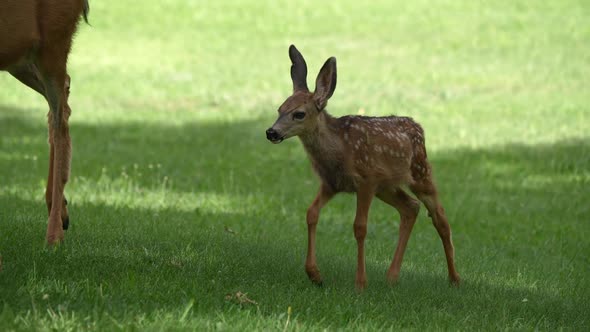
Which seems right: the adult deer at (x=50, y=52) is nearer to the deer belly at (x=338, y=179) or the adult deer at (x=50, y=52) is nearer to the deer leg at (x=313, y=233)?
the deer leg at (x=313, y=233)

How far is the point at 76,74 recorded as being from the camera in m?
23.1

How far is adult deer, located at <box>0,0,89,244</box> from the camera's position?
7.81m

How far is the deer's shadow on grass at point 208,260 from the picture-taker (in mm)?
6938

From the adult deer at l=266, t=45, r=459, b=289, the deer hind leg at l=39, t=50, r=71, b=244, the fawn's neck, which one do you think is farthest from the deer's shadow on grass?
the fawn's neck

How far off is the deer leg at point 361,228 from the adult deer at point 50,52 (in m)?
2.27

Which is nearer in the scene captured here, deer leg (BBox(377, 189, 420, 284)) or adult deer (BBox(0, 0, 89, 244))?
adult deer (BBox(0, 0, 89, 244))

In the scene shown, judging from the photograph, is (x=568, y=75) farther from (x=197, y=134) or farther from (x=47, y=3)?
(x=47, y=3)

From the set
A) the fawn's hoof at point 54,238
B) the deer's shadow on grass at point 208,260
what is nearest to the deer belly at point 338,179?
the deer's shadow on grass at point 208,260

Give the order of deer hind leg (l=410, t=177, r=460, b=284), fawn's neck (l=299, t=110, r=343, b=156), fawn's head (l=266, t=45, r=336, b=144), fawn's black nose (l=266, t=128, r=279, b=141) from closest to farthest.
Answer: fawn's black nose (l=266, t=128, r=279, b=141) < fawn's head (l=266, t=45, r=336, b=144) < fawn's neck (l=299, t=110, r=343, b=156) < deer hind leg (l=410, t=177, r=460, b=284)

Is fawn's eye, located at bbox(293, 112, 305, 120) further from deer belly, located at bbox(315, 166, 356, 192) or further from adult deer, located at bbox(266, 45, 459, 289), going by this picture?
deer belly, located at bbox(315, 166, 356, 192)

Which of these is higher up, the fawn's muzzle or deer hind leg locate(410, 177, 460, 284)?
the fawn's muzzle

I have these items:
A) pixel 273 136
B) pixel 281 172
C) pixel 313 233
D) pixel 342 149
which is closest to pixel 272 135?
pixel 273 136

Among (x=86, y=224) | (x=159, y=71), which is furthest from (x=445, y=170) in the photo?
(x=159, y=71)

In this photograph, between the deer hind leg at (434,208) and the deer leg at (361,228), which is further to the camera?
the deer hind leg at (434,208)
